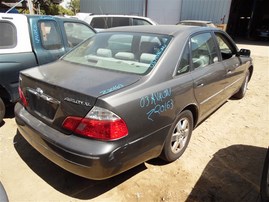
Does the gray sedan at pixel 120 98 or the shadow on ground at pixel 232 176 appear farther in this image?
the shadow on ground at pixel 232 176

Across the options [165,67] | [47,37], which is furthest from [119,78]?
[47,37]

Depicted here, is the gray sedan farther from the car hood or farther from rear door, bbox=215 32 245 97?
rear door, bbox=215 32 245 97

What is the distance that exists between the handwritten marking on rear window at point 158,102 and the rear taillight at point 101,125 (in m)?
0.31

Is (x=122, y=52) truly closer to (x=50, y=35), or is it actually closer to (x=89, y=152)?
(x=89, y=152)

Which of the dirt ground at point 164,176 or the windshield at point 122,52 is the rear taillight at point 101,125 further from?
the dirt ground at point 164,176

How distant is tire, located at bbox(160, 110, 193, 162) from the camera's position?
2836mm

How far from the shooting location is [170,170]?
9.82 feet

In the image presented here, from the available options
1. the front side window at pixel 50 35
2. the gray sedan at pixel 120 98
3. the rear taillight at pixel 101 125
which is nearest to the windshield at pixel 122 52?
the gray sedan at pixel 120 98

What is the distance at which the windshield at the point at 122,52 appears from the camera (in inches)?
108

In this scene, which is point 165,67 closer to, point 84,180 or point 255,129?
point 84,180

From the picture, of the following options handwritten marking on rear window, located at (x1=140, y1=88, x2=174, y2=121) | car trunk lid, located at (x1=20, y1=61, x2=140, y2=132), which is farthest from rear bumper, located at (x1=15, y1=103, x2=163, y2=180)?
handwritten marking on rear window, located at (x1=140, y1=88, x2=174, y2=121)

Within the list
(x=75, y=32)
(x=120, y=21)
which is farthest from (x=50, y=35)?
(x=120, y=21)

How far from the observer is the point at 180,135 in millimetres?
3082

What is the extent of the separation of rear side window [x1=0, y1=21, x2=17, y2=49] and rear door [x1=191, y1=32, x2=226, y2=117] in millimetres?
2729
